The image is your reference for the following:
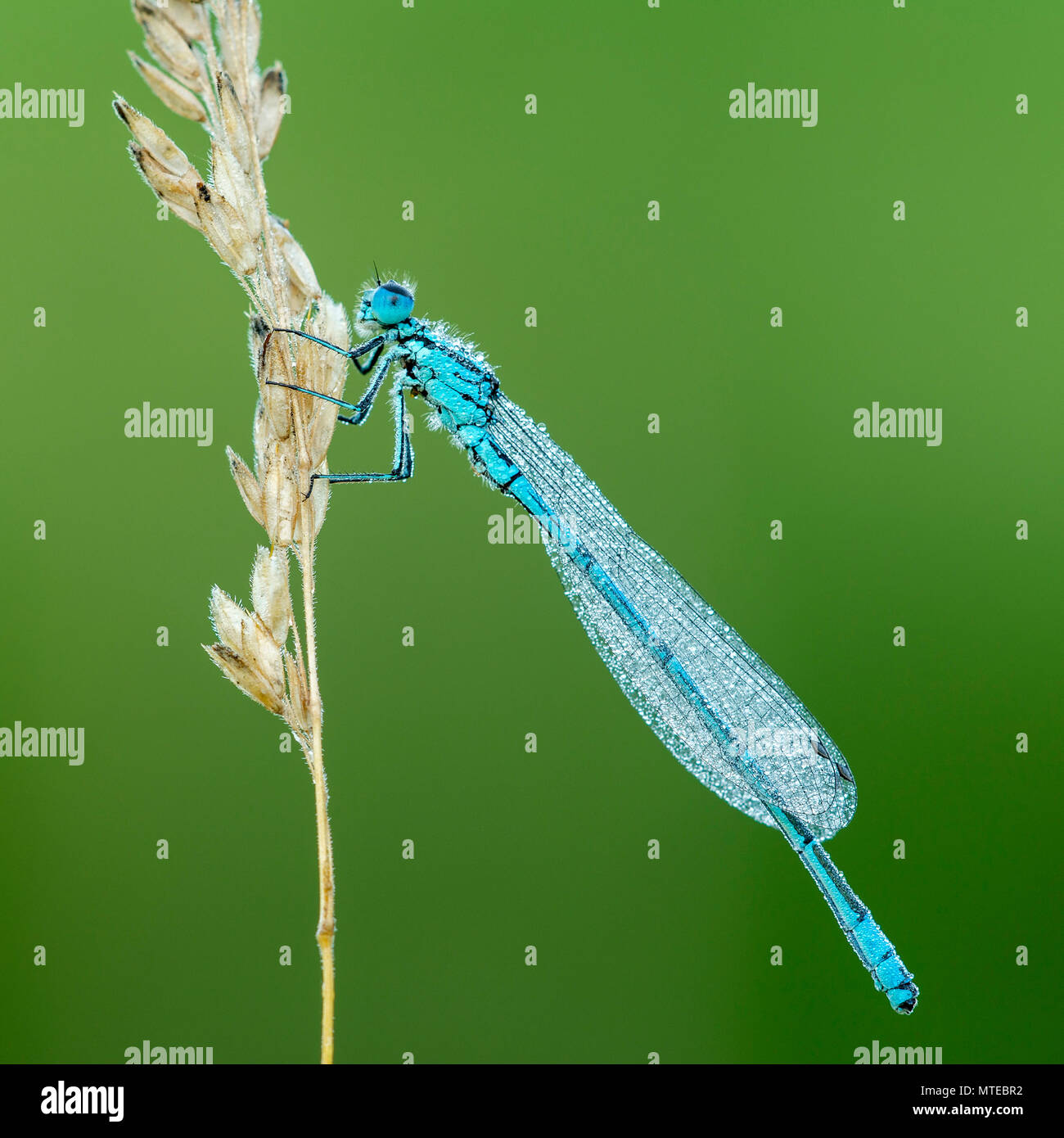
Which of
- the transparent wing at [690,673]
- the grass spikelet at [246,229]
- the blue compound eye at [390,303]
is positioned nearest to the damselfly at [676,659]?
the transparent wing at [690,673]

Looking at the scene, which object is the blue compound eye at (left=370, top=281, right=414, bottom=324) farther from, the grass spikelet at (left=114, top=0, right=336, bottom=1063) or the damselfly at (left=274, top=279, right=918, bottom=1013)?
the grass spikelet at (left=114, top=0, right=336, bottom=1063)

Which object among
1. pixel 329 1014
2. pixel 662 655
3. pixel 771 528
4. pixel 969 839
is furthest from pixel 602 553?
pixel 969 839

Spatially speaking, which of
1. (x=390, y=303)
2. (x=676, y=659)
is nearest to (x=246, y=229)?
(x=390, y=303)

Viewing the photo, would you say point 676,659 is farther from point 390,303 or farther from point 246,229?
point 246,229

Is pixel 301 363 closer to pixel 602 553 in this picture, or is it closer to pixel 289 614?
pixel 289 614

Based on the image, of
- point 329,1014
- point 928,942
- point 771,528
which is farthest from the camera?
point 771,528

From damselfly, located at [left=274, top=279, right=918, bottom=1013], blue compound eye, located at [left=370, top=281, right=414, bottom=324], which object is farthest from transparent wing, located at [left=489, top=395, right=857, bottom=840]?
blue compound eye, located at [left=370, top=281, right=414, bottom=324]

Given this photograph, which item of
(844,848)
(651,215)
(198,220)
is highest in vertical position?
(651,215)
